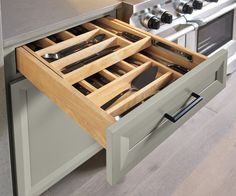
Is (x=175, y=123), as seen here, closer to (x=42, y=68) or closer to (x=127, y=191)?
(x=42, y=68)

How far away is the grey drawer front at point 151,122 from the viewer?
2.55ft

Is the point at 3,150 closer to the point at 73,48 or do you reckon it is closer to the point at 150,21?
the point at 73,48

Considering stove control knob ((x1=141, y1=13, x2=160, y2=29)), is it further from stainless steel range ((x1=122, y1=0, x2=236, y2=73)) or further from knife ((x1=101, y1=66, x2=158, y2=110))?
knife ((x1=101, y1=66, x2=158, y2=110))

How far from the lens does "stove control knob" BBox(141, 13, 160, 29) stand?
1398 mm

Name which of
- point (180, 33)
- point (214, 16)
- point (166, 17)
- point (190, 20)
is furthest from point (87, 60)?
point (214, 16)

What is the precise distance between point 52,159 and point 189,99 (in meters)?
0.65

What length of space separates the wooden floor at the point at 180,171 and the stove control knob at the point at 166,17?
2.08ft

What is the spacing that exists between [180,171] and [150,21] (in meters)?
0.68

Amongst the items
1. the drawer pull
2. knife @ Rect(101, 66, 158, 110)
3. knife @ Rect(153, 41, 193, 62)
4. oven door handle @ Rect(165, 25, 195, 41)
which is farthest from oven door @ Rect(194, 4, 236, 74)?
the drawer pull

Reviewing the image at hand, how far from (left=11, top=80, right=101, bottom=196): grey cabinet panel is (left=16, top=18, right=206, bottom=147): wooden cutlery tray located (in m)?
0.14

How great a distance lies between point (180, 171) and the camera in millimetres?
1671

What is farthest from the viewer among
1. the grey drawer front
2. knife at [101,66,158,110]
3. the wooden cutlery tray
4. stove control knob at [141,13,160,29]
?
stove control knob at [141,13,160,29]

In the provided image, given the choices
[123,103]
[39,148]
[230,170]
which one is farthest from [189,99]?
[230,170]

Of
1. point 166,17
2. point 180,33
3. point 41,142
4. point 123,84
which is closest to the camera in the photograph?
point 123,84
